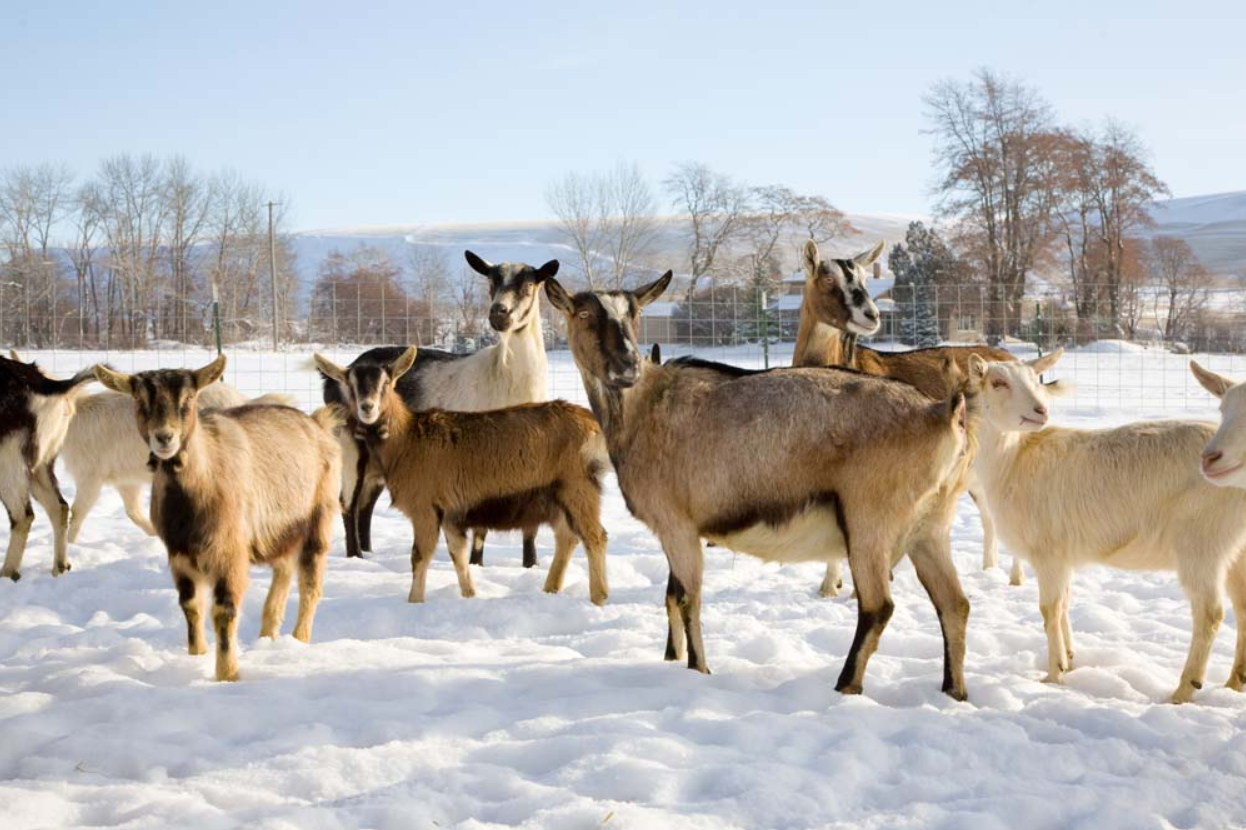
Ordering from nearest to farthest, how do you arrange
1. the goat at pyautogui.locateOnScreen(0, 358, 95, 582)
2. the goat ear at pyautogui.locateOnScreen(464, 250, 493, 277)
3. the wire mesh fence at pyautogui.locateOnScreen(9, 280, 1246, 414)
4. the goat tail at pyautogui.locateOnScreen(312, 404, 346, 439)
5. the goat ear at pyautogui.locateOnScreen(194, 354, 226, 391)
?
1. the goat ear at pyautogui.locateOnScreen(194, 354, 226, 391)
2. the goat tail at pyautogui.locateOnScreen(312, 404, 346, 439)
3. the goat at pyautogui.locateOnScreen(0, 358, 95, 582)
4. the goat ear at pyautogui.locateOnScreen(464, 250, 493, 277)
5. the wire mesh fence at pyautogui.locateOnScreen(9, 280, 1246, 414)

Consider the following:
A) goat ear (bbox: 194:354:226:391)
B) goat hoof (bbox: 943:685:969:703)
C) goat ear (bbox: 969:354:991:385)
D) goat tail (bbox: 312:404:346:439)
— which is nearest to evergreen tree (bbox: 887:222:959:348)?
goat tail (bbox: 312:404:346:439)

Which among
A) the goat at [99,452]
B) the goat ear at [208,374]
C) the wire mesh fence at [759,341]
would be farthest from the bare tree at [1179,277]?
the goat ear at [208,374]

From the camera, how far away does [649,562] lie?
29.6 feet

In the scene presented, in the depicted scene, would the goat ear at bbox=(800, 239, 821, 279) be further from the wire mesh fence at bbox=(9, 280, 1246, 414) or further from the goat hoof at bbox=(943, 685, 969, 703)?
the wire mesh fence at bbox=(9, 280, 1246, 414)

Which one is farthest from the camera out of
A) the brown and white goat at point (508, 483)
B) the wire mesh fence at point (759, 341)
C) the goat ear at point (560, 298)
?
the wire mesh fence at point (759, 341)

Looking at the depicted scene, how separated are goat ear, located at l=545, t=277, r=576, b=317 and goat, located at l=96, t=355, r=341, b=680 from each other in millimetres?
1795

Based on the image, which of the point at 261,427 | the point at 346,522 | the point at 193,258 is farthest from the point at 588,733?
the point at 193,258

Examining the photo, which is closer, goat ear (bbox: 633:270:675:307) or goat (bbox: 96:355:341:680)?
goat (bbox: 96:355:341:680)

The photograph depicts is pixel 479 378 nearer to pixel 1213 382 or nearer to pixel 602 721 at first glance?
pixel 602 721

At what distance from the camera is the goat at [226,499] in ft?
18.1

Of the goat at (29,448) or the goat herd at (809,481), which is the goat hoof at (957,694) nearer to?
the goat herd at (809,481)

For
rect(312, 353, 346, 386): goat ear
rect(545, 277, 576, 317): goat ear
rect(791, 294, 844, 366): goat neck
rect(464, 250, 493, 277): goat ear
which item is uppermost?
rect(464, 250, 493, 277): goat ear

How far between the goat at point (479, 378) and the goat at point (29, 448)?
2.26 m

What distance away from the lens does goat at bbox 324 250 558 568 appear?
9195 millimetres
